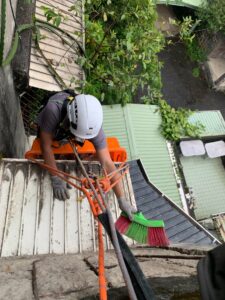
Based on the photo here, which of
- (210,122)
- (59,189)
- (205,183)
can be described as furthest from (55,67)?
(210,122)

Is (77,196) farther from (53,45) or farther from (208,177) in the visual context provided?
(208,177)

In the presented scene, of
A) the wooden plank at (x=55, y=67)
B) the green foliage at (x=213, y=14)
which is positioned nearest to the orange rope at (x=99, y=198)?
the wooden plank at (x=55, y=67)

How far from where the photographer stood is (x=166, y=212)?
7.66m

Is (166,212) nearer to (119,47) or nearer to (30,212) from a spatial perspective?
(30,212)

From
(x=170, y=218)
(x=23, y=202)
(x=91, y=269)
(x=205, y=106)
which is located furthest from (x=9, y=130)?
(x=205, y=106)

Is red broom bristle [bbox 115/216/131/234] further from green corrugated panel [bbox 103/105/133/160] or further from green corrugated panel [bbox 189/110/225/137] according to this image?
green corrugated panel [bbox 189/110/225/137]

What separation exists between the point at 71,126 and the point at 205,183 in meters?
7.54

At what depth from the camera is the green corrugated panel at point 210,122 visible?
11188 millimetres

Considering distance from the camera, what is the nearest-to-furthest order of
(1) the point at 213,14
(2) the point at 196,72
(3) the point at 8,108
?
(3) the point at 8,108 → (1) the point at 213,14 → (2) the point at 196,72

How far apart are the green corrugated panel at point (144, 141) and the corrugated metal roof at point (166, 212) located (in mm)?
1049

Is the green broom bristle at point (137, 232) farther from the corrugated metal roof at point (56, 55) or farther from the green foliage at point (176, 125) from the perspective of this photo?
the green foliage at point (176, 125)

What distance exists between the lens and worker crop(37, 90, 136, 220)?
13.8ft

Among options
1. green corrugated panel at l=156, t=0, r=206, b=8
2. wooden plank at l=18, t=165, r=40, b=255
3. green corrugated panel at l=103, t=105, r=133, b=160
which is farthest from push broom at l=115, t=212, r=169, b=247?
green corrugated panel at l=156, t=0, r=206, b=8

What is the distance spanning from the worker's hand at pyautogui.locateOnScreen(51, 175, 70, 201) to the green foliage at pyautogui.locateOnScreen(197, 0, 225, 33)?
13.1 meters
